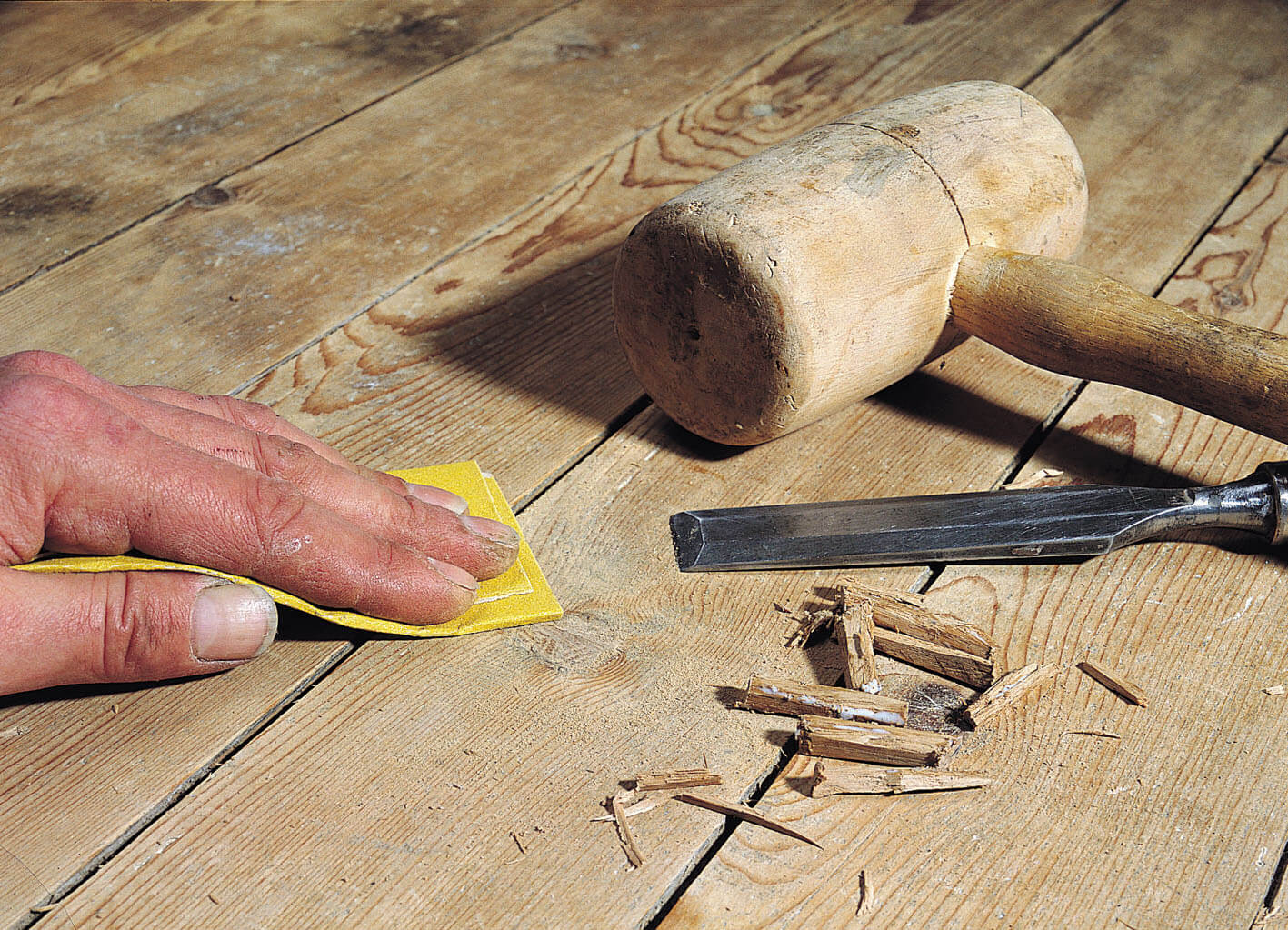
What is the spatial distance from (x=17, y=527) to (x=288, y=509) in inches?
8.2

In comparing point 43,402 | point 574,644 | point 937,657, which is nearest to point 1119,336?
point 937,657

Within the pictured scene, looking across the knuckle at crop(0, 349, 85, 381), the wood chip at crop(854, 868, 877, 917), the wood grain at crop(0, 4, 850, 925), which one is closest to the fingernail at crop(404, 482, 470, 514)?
the wood grain at crop(0, 4, 850, 925)

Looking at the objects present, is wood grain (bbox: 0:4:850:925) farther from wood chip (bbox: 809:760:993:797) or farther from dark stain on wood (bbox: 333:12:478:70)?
dark stain on wood (bbox: 333:12:478:70)

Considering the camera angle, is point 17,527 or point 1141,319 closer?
point 17,527

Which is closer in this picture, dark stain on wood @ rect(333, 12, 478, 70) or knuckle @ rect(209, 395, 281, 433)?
knuckle @ rect(209, 395, 281, 433)

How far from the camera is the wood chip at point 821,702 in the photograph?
987mm

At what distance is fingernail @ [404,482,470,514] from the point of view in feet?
3.82

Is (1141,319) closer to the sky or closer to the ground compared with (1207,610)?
closer to the sky

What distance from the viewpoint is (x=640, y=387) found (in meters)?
1.45

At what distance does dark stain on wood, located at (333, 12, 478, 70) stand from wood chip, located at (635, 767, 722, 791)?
163 cm

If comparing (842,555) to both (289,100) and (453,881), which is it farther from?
(289,100)

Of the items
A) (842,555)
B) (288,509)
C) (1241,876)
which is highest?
(288,509)

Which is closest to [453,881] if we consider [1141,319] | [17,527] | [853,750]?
[853,750]

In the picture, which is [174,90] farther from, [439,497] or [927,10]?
[927,10]
